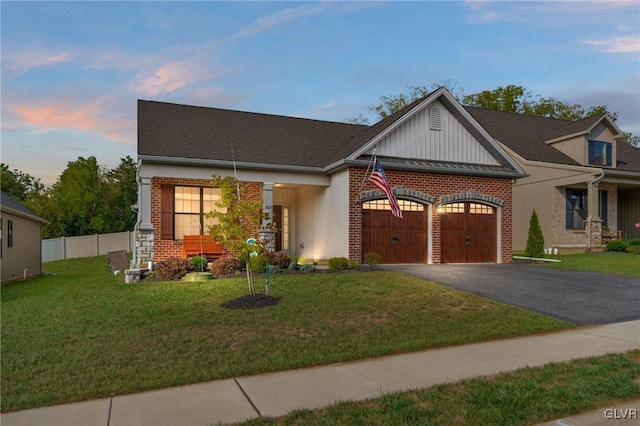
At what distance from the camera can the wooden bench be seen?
14.6 meters

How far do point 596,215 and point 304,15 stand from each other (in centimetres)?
1874

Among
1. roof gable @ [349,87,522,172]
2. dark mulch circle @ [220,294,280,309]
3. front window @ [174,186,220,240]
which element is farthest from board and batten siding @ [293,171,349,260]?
dark mulch circle @ [220,294,280,309]

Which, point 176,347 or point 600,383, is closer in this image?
point 600,383

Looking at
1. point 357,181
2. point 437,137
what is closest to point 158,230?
point 357,181

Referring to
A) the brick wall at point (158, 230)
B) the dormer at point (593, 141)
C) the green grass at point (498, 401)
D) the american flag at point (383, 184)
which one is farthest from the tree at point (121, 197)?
the green grass at point (498, 401)

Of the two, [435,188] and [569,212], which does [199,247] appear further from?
[569,212]

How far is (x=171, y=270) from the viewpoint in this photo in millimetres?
12383

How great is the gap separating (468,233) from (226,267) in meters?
9.43

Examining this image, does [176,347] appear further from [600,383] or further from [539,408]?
Result: [600,383]

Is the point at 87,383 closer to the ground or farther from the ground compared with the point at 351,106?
closer to the ground

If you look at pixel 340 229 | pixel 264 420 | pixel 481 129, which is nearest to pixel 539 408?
pixel 264 420

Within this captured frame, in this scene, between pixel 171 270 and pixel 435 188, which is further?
pixel 435 188

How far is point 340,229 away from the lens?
15.2 metres

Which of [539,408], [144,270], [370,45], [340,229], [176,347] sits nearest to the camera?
[539,408]
